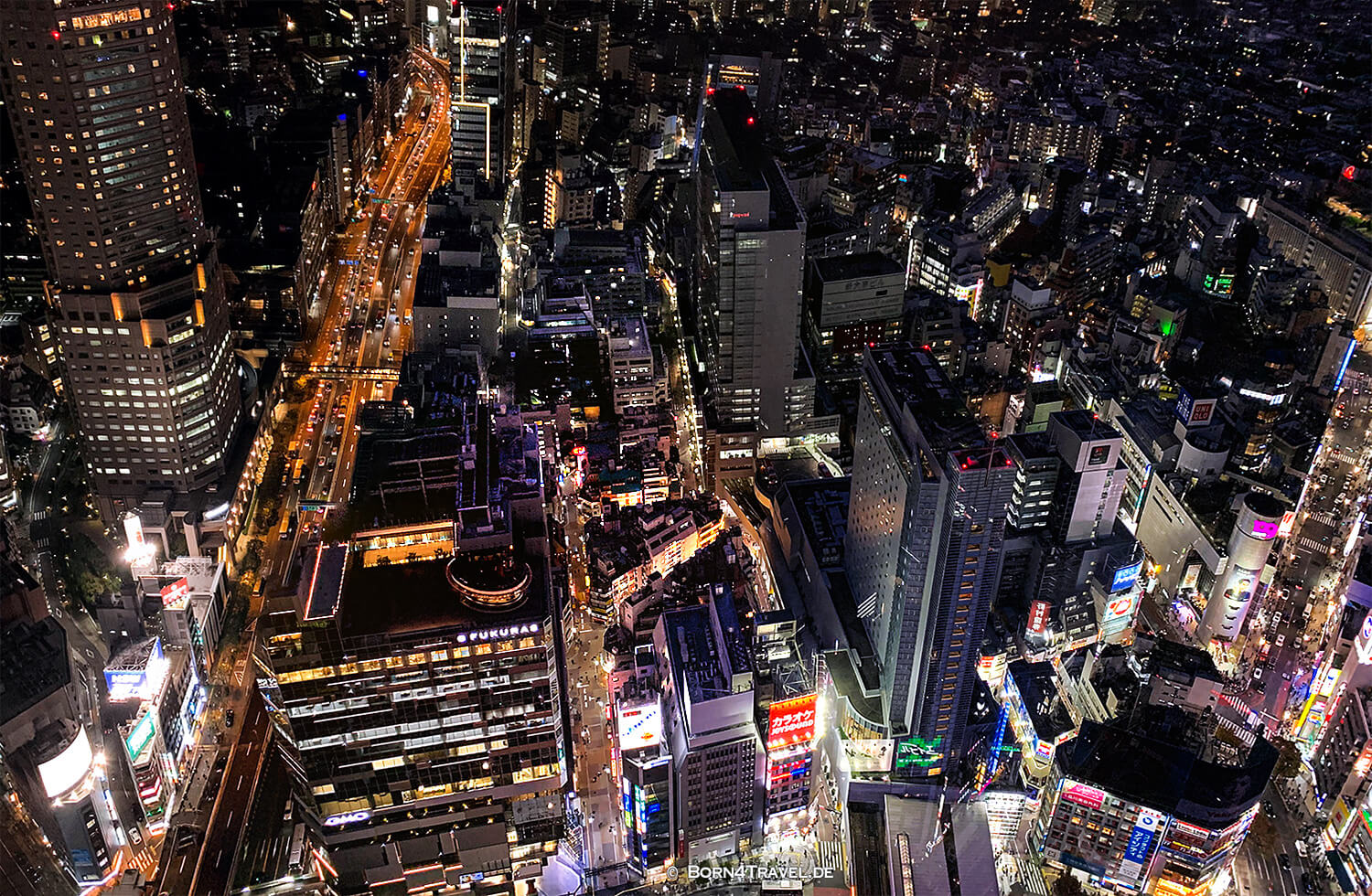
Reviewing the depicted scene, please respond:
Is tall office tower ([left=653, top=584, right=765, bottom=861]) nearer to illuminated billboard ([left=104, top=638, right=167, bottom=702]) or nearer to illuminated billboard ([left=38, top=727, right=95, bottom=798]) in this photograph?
illuminated billboard ([left=38, top=727, right=95, bottom=798])

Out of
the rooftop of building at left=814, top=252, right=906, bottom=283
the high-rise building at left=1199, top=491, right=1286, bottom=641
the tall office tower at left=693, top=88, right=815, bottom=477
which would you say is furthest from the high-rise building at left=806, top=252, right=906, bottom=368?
the high-rise building at left=1199, top=491, right=1286, bottom=641

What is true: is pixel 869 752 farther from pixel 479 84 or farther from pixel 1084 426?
pixel 479 84

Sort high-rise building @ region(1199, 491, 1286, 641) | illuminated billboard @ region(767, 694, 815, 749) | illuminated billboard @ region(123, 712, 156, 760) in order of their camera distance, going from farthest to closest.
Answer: high-rise building @ region(1199, 491, 1286, 641) → illuminated billboard @ region(767, 694, 815, 749) → illuminated billboard @ region(123, 712, 156, 760)

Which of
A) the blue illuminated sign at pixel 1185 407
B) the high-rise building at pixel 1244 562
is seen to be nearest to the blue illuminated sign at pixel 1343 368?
the blue illuminated sign at pixel 1185 407

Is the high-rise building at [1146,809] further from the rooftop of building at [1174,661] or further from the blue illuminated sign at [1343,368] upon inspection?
the blue illuminated sign at [1343,368]

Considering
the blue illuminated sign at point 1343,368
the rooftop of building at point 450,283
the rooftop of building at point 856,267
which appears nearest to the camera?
the rooftop of building at point 450,283

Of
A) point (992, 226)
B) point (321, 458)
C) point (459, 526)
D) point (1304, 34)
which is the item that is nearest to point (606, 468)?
Answer: point (321, 458)

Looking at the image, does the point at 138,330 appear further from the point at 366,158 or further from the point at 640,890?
the point at 366,158
